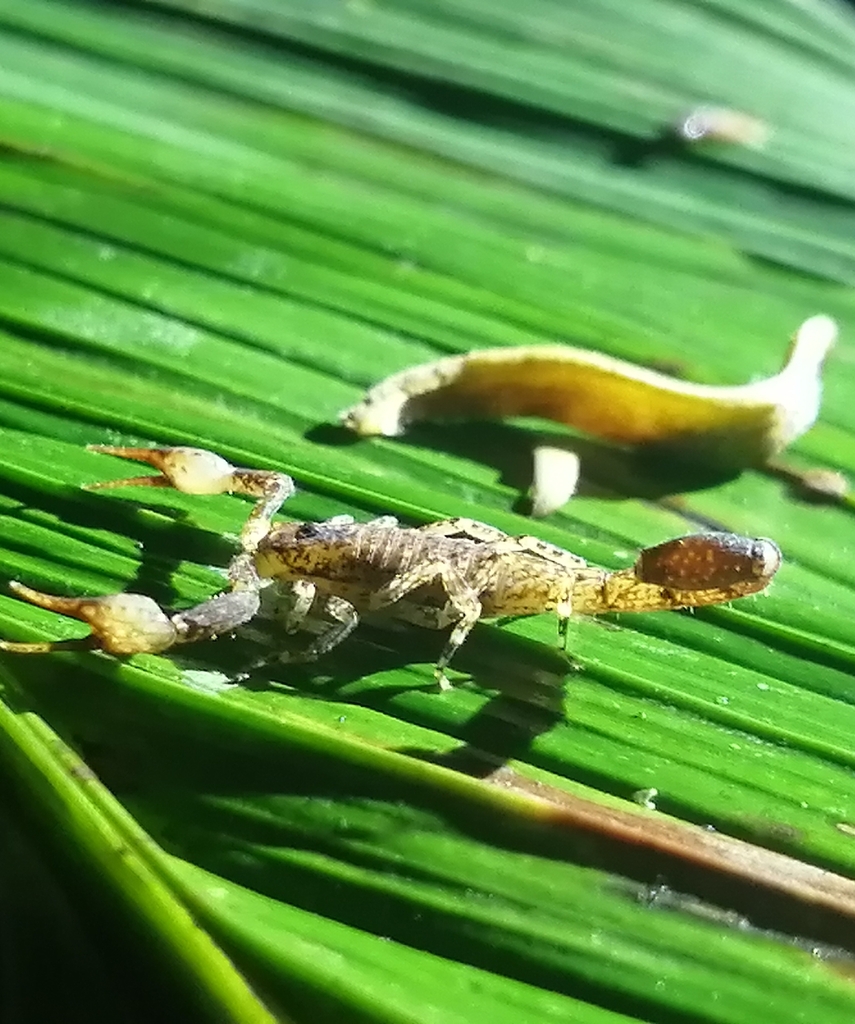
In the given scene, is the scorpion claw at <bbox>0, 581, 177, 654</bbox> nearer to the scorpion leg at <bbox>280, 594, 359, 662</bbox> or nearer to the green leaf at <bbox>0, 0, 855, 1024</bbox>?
the green leaf at <bbox>0, 0, 855, 1024</bbox>

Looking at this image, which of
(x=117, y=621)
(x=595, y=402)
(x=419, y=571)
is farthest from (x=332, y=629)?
(x=595, y=402)

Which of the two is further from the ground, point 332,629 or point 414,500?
point 414,500

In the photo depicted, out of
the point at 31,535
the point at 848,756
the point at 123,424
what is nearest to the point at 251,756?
the point at 31,535

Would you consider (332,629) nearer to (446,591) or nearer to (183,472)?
(446,591)

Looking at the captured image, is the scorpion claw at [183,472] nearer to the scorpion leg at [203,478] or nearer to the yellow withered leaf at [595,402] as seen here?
the scorpion leg at [203,478]

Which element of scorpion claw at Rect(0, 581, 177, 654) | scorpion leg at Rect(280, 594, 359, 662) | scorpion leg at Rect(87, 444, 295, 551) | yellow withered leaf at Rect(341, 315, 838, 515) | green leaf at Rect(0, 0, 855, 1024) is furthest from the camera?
yellow withered leaf at Rect(341, 315, 838, 515)

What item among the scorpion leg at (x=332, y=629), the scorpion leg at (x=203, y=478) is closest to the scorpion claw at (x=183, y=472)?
the scorpion leg at (x=203, y=478)

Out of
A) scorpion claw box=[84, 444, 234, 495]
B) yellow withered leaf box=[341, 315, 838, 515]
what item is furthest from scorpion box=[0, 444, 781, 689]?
yellow withered leaf box=[341, 315, 838, 515]
